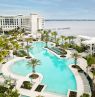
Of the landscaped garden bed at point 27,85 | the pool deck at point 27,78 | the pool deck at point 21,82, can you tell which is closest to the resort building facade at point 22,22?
the pool deck at point 27,78

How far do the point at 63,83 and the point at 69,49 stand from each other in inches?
1000

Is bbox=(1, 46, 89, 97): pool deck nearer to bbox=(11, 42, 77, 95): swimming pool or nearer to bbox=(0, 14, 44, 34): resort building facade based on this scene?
bbox=(11, 42, 77, 95): swimming pool

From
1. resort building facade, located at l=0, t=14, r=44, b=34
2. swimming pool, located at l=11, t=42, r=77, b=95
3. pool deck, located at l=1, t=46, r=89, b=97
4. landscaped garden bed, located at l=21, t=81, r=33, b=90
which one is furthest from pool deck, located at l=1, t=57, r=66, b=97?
resort building facade, located at l=0, t=14, r=44, b=34

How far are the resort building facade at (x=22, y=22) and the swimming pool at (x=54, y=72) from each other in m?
56.1

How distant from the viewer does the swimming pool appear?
28734 millimetres

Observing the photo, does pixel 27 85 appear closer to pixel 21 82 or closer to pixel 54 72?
pixel 21 82

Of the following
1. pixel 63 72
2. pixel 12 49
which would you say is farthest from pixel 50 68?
pixel 12 49

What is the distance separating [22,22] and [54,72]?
75.7 meters

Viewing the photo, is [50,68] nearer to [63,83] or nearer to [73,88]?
[63,83]

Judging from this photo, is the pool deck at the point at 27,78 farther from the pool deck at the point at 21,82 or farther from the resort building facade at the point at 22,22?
the resort building facade at the point at 22,22

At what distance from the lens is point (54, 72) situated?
3600 centimetres

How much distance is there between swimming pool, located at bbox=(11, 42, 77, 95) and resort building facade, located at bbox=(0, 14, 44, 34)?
56.1m

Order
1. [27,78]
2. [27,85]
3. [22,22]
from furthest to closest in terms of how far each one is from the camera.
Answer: [22,22] < [27,78] < [27,85]

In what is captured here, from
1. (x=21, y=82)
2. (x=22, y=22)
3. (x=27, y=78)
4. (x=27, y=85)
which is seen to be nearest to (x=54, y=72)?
(x=27, y=78)
